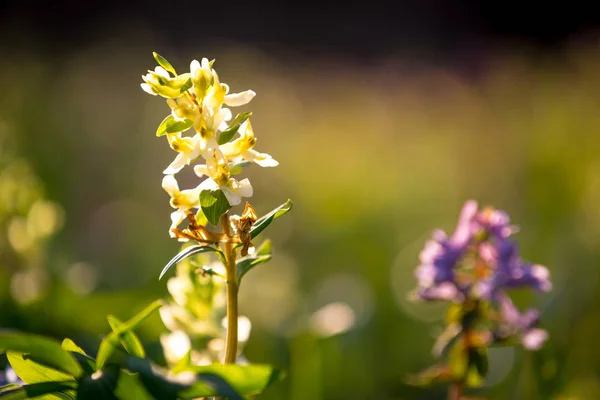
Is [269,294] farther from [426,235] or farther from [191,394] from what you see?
[191,394]

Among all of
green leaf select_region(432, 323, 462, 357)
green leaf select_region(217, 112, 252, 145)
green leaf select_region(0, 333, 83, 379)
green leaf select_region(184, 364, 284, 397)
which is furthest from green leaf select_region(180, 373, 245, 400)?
green leaf select_region(432, 323, 462, 357)

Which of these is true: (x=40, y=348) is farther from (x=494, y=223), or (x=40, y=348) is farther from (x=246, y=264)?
(x=494, y=223)

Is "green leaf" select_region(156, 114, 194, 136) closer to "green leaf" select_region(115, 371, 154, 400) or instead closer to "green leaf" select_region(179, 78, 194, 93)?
"green leaf" select_region(179, 78, 194, 93)

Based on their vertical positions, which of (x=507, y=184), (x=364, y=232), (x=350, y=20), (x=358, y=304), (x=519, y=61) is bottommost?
(x=358, y=304)

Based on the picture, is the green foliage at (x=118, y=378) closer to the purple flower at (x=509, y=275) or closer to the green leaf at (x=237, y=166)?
the green leaf at (x=237, y=166)

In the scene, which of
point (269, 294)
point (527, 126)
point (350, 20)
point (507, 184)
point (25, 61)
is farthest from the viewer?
point (350, 20)

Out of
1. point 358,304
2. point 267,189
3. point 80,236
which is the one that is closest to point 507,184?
point 267,189
